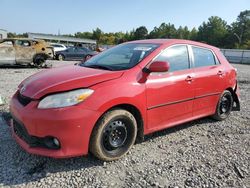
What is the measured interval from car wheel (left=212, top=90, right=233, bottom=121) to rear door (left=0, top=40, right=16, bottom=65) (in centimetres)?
1183

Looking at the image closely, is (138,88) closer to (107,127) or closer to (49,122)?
(107,127)

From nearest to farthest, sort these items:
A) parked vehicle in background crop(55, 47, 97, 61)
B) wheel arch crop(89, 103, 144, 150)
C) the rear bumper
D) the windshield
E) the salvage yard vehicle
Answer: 1. wheel arch crop(89, 103, 144, 150)
2. the windshield
3. the rear bumper
4. the salvage yard vehicle
5. parked vehicle in background crop(55, 47, 97, 61)

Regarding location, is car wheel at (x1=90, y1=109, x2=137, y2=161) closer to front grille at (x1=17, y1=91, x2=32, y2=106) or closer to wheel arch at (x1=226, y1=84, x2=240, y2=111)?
front grille at (x1=17, y1=91, x2=32, y2=106)

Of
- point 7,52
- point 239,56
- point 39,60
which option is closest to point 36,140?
point 7,52

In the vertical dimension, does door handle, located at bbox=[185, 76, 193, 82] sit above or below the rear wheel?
above

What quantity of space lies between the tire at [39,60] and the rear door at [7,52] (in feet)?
4.34

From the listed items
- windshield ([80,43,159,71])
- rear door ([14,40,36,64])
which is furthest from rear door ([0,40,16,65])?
windshield ([80,43,159,71])

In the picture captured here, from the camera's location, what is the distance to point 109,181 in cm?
333

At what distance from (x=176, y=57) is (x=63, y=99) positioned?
220 cm

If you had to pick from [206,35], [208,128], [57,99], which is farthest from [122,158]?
[206,35]

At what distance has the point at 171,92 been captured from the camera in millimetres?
4422

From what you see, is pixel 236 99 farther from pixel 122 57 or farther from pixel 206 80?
pixel 122 57

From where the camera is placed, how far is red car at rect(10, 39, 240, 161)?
3.35 meters

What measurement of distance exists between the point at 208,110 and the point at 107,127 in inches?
99.4
